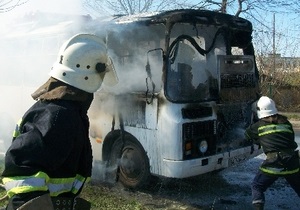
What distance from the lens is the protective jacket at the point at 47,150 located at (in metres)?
1.83

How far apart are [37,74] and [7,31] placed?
6.09 feet

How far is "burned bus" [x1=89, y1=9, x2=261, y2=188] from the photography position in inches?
199

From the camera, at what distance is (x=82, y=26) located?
6121 mm

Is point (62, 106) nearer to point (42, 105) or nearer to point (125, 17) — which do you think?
point (42, 105)

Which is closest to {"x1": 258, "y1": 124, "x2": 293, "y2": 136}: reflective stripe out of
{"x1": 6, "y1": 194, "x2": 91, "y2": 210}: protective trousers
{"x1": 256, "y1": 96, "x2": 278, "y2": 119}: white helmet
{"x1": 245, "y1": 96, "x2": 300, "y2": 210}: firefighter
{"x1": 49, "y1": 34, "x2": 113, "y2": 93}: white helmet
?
{"x1": 245, "y1": 96, "x2": 300, "y2": 210}: firefighter

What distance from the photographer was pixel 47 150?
6.05 feet

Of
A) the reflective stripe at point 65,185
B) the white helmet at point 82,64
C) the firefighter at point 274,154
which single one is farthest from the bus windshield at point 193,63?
the reflective stripe at point 65,185

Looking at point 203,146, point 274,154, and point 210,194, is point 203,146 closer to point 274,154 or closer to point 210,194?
point 210,194

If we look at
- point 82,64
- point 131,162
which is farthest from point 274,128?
point 82,64

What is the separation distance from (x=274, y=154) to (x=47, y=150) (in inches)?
131

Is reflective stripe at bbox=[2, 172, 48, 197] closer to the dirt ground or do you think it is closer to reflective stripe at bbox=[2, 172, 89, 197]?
reflective stripe at bbox=[2, 172, 89, 197]

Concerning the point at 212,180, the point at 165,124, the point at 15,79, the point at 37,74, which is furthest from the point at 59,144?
the point at 15,79

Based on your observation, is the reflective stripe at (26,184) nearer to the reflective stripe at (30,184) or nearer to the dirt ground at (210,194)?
the reflective stripe at (30,184)

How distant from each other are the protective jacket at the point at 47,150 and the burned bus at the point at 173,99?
9.85 ft
